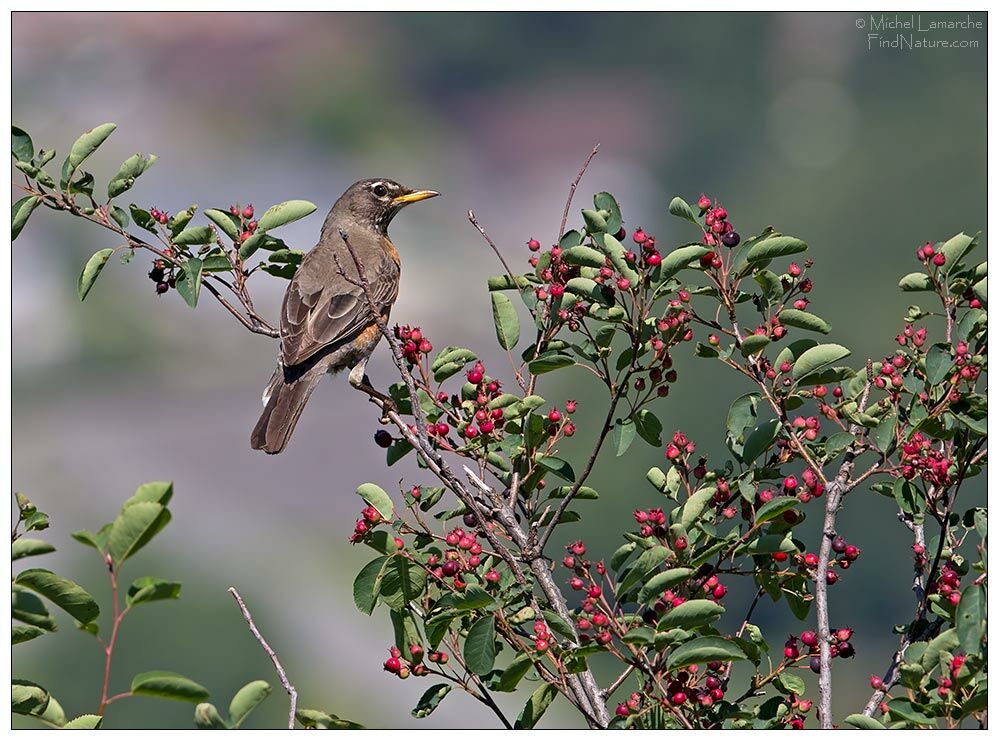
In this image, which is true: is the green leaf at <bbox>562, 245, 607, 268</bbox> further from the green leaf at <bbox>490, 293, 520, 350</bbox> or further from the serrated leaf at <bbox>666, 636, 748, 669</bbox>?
the serrated leaf at <bbox>666, 636, 748, 669</bbox>

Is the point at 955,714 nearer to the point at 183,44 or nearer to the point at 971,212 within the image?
the point at 971,212

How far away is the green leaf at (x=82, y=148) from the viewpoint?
12.9ft

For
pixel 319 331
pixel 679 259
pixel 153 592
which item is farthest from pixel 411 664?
pixel 319 331

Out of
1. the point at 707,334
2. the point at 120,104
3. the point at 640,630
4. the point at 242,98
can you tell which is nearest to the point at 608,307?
the point at 707,334

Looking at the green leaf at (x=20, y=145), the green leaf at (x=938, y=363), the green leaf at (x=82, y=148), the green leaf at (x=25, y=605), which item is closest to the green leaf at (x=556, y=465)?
the green leaf at (x=938, y=363)

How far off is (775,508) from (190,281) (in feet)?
7.21

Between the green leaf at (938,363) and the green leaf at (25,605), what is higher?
the green leaf at (938,363)

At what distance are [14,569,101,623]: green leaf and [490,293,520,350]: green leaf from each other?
1.74 metres

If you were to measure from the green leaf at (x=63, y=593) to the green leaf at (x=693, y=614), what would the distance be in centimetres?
138

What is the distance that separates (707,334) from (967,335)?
0.74 metres

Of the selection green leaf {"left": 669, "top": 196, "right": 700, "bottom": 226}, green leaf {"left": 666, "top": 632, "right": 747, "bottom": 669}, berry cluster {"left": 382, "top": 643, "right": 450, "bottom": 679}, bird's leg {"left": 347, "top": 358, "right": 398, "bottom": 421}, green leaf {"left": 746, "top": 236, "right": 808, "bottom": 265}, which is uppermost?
green leaf {"left": 669, "top": 196, "right": 700, "bottom": 226}

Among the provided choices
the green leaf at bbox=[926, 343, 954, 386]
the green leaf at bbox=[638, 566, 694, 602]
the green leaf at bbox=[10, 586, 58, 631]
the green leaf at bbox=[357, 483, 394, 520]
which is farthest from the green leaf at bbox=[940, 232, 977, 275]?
the green leaf at bbox=[10, 586, 58, 631]

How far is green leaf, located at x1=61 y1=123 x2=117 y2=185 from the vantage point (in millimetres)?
3934

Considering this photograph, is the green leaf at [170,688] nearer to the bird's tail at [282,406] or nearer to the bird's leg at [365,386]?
the bird's leg at [365,386]
